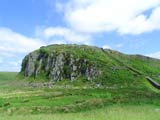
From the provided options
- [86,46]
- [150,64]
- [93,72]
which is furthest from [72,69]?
[150,64]

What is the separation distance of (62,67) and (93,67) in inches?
751

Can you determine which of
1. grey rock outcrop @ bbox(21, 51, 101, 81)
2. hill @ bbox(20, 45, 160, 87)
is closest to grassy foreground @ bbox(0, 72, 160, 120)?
hill @ bbox(20, 45, 160, 87)

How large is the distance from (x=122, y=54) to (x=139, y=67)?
21.7 meters

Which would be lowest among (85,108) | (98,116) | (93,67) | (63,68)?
(98,116)

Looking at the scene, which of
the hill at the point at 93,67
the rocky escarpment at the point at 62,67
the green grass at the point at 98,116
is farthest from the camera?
the rocky escarpment at the point at 62,67

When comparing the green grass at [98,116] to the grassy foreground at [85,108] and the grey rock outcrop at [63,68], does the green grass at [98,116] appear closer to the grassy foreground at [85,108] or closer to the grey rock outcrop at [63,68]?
the grassy foreground at [85,108]

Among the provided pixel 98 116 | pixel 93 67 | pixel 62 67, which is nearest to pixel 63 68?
pixel 62 67

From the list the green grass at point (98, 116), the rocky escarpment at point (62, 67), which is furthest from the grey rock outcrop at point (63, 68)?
the green grass at point (98, 116)

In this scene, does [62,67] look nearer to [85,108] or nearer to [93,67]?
[93,67]

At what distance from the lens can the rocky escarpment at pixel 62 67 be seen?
16038cm

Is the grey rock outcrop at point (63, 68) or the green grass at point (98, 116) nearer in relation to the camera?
the green grass at point (98, 116)

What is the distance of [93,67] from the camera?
522ft

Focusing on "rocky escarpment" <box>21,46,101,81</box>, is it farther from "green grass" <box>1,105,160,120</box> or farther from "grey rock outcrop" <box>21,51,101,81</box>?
"green grass" <box>1,105,160,120</box>

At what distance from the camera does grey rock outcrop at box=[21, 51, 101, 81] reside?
160125 millimetres
